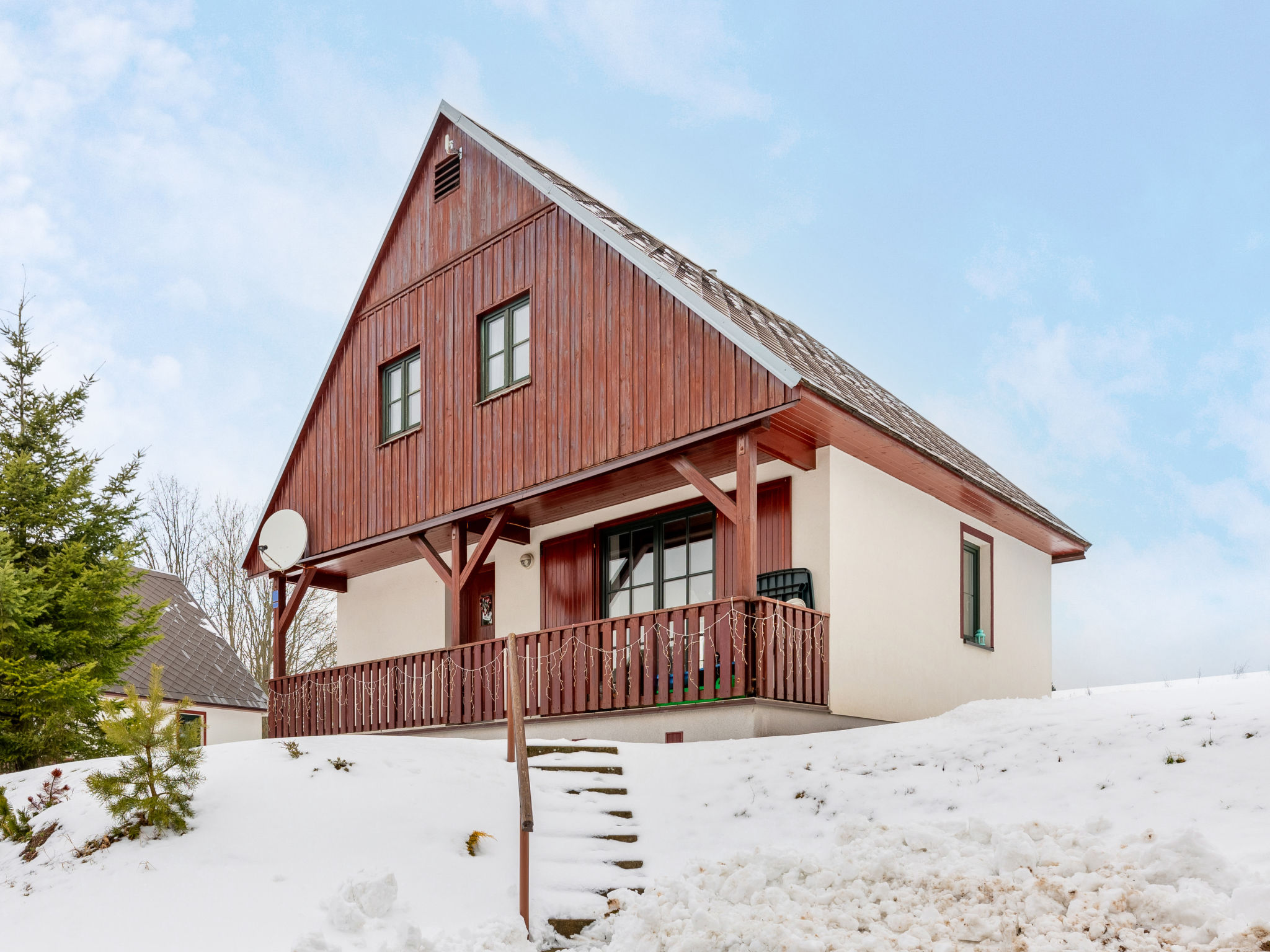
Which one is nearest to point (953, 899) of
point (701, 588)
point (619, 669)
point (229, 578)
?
point (619, 669)

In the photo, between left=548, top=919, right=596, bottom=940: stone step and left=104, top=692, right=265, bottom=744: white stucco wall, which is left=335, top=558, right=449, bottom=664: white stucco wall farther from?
left=548, top=919, right=596, bottom=940: stone step

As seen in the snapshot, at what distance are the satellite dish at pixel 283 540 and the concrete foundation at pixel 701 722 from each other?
484 centimetres

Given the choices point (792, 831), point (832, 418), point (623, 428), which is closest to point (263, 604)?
point (623, 428)

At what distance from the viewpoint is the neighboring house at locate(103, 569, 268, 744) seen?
21672 millimetres

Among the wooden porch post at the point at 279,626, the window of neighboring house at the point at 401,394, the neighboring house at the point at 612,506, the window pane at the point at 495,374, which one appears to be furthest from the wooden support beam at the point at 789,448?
the wooden porch post at the point at 279,626

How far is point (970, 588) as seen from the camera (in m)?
13.7

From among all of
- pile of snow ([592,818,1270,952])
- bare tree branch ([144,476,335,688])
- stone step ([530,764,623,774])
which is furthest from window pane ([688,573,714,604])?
bare tree branch ([144,476,335,688])

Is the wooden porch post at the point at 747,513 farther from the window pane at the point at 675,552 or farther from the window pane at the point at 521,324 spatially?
the window pane at the point at 521,324

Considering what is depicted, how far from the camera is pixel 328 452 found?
15375 millimetres

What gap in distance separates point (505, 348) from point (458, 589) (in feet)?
9.16

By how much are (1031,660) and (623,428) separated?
6762mm

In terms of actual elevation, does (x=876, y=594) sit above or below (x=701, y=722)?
above

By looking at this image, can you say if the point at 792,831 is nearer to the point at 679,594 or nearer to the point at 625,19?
the point at 679,594

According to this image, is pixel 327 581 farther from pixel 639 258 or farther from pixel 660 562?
pixel 639 258
